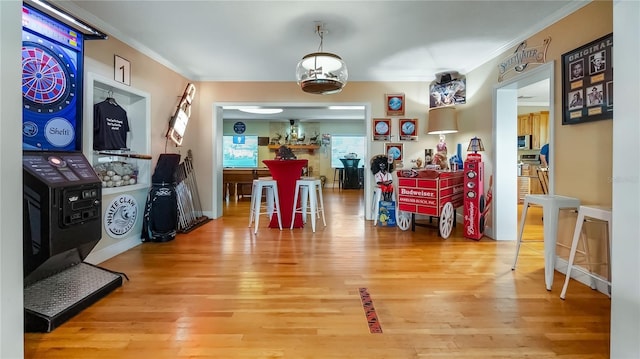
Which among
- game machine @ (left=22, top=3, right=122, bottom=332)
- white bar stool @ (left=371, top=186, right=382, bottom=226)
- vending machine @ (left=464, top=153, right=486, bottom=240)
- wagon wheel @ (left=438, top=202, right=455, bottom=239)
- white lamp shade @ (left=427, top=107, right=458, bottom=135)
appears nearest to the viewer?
game machine @ (left=22, top=3, right=122, bottom=332)

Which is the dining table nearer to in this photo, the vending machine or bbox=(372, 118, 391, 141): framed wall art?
bbox=(372, 118, 391, 141): framed wall art

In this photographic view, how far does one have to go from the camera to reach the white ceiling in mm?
2715

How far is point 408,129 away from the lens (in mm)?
5062

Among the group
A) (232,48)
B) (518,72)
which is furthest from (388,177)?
(232,48)

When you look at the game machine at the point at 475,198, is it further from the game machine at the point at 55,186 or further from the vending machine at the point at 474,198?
the game machine at the point at 55,186

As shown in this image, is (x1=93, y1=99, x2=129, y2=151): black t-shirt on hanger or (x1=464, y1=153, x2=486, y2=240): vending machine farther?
(x1=464, y1=153, x2=486, y2=240): vending machine

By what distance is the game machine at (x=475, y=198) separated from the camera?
12.2 feet

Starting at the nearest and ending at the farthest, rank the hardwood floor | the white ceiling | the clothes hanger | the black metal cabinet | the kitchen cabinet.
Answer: the hardwood floor
the white ceiling
the clothes hanger
the kitchen cabinet
the black metal cabinet

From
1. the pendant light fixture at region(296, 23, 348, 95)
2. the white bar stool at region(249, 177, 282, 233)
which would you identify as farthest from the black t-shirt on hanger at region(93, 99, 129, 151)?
the pendant light fixture at region(296, 23, 348, 95)

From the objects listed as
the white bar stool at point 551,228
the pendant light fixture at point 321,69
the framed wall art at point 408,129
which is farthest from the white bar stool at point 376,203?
the white bar stool at point 551,228

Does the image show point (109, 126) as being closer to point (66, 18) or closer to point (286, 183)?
point (66, 18)

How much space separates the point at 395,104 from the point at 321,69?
2278 mm

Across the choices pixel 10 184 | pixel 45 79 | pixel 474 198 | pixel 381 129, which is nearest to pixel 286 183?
pixel 381 129

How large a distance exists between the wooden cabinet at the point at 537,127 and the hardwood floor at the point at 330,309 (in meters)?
4.89
